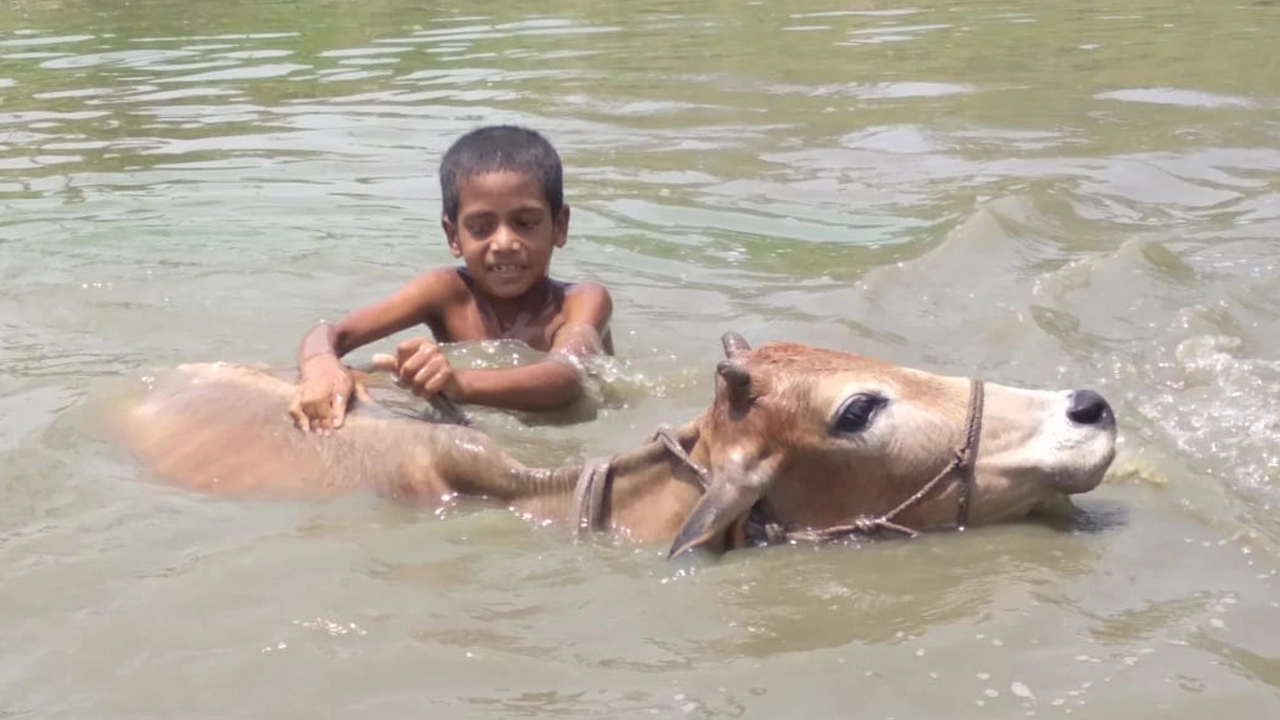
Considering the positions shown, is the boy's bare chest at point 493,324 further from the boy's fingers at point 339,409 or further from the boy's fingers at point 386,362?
the boy's fingers at point 339,409

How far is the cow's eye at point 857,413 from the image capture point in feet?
14.5

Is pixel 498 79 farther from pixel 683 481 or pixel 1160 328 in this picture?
pixel 683 481

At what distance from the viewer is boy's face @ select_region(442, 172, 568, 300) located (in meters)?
6.43

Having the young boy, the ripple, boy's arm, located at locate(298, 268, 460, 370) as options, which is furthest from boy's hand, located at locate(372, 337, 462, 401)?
the ripple

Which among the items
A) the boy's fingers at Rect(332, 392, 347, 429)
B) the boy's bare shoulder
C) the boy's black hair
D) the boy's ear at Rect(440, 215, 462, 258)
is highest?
the boy's black hair

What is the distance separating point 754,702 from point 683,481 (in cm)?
114

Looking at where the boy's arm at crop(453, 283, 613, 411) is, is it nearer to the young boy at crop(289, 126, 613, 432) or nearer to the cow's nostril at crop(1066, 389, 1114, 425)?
the young boy at crop(289, 126, 613, 432)

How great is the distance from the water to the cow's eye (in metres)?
0.35

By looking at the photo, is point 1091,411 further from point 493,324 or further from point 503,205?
point 493,324

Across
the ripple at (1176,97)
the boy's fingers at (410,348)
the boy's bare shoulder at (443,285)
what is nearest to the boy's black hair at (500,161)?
the boy's bare shoulder at (443,285)

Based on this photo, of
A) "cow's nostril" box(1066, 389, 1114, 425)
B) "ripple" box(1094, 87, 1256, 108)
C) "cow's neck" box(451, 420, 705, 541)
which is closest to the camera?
"cow's nostril" box(1066, 389, 1114, 425)

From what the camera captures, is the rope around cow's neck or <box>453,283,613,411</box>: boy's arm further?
<box>453,283,613,411</box>: boy's arm

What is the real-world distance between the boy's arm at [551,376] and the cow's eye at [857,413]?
163cm

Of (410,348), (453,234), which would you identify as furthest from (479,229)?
(410,348)
